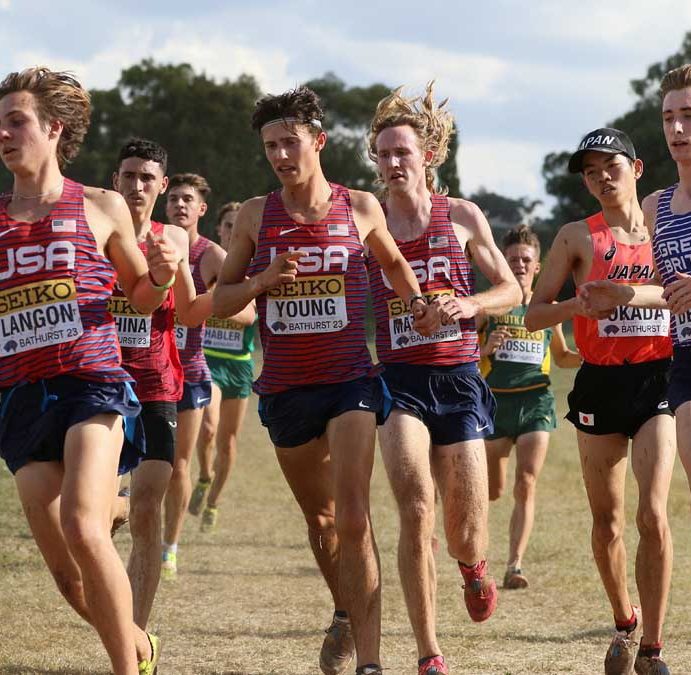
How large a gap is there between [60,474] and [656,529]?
282cm

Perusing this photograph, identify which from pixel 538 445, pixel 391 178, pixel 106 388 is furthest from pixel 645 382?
pixel 538 445

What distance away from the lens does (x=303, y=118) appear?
21.8 feet

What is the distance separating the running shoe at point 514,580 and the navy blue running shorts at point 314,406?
3392mm

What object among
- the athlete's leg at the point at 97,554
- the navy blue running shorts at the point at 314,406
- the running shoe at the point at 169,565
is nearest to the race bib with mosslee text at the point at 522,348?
the running shoe at the point at 169,565

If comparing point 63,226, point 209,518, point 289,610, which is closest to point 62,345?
point 63,226

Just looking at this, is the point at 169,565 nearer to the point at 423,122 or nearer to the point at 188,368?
the point at 188,368

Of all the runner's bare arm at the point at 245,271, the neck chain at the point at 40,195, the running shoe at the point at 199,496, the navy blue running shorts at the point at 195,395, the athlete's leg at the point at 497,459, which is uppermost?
the neck chain at the point at 40,195

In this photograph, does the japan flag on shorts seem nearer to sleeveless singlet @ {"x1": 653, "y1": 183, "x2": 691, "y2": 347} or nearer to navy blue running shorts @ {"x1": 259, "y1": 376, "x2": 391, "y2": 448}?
sleeveless singlet @ {"x1": 653, "y1": 183, "x2": 691, "y2": 347}

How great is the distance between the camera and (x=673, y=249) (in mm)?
6246

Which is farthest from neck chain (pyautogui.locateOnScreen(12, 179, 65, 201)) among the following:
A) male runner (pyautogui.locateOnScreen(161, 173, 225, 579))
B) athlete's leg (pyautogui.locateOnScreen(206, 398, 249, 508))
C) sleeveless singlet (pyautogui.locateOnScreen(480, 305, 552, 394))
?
athlete's leg (pyautogui.locateOnScreen(206, 398, 249, 508))

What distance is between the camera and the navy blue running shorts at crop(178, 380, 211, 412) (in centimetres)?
974

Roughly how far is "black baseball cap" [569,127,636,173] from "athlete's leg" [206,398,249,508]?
607 cm

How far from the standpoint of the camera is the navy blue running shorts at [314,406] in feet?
21.1

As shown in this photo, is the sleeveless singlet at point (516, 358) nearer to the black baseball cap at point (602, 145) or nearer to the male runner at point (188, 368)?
the male runner at point (188, 368)
